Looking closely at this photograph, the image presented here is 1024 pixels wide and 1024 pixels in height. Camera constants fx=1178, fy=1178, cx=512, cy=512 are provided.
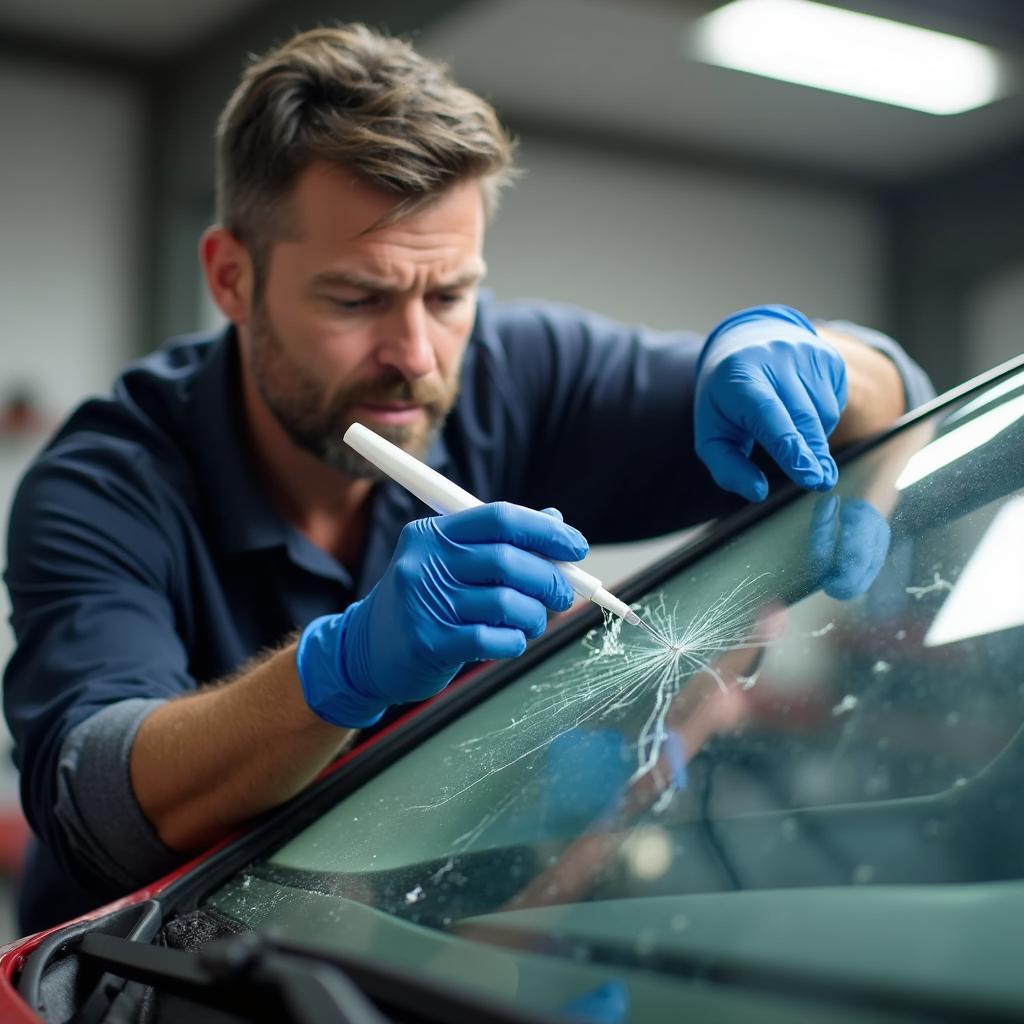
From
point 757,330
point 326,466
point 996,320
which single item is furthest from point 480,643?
point 996,320

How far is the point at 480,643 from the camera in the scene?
898 mm

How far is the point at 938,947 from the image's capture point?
47 cm

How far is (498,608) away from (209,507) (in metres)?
0.67

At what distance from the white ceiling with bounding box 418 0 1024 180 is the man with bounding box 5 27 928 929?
251 cm

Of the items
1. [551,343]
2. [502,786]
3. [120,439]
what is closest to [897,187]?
[551,343]

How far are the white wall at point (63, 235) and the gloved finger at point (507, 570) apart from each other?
4064mm

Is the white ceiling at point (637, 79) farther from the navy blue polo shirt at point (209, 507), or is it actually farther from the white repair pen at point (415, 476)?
the white repair pen at point (415, 476)

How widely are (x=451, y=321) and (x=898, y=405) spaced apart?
548 mm

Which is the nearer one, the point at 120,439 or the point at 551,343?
the point at 120,439

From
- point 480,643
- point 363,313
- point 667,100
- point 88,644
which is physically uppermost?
point 667,100

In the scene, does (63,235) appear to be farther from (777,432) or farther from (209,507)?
(777,432)

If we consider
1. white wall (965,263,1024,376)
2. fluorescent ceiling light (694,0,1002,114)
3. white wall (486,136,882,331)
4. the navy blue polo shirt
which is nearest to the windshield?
the navy blue polo shirt

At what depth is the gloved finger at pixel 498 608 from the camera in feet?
2.95

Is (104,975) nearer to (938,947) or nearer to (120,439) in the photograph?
(938,947)
